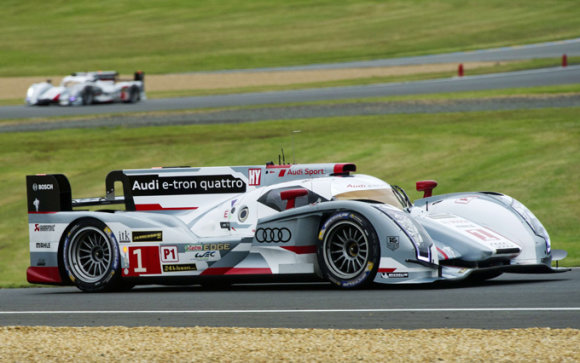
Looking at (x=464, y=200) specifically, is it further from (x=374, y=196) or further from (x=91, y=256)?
(x=91, y=256)

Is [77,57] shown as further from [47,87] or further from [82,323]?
[82,323]

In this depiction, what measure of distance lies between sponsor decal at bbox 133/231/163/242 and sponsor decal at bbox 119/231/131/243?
0.07 m

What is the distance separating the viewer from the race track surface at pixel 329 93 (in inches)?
1384

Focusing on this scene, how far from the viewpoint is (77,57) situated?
66.3 meters

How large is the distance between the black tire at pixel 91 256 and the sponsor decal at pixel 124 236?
9cm

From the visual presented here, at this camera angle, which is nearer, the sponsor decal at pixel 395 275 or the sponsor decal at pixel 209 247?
the sponsor decal at pixel 395 275

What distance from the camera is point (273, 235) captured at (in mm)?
10781

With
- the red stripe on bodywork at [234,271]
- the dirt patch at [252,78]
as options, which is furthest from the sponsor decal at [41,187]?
the dirt patch at [252,78]

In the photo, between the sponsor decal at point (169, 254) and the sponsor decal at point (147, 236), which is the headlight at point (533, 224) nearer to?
the sponsor decal at point (169, 254)


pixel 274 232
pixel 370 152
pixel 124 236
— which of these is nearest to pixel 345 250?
pixel 274 232

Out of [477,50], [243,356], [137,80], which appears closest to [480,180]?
[243,356]

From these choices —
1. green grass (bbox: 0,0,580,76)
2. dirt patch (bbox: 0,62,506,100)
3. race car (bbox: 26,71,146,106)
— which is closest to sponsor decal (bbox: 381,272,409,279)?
race car (bbox: 26,71,146,106)

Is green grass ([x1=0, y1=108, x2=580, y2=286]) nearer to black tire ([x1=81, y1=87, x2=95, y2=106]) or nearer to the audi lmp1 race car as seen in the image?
the audi lmp1 race car

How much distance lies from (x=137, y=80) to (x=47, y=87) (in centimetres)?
351
